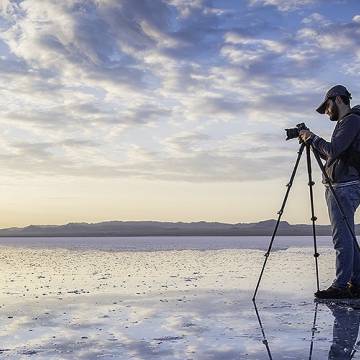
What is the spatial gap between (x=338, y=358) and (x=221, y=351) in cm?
87

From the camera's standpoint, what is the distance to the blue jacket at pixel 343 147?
283 inches

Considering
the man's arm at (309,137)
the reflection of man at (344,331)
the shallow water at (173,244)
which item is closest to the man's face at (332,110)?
the man's arm at (309,137)

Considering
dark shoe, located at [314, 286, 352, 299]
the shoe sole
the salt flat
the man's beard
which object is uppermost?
the man's beard

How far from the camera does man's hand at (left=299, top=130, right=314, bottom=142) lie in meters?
7.52

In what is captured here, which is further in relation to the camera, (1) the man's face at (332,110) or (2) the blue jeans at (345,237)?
(1) the man's face at (332,110)

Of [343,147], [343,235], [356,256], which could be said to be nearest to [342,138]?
[343,147]

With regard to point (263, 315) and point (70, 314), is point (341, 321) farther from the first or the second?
point (70, 314)

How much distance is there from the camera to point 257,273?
1153cm

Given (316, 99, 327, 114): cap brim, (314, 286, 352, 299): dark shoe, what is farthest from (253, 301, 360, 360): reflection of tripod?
(316, 99, 327, 114): cap brim

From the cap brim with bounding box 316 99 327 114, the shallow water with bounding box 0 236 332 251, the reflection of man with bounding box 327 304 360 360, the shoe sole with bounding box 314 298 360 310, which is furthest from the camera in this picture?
the shallow water with bounding box 0 236 332 251

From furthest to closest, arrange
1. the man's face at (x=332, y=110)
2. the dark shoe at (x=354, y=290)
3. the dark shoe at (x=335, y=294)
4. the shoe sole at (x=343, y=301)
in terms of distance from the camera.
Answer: the man's face at (x=332, y=110) < the dark shoe at (x=354, y=290) < the dark shoe at (x=335, y=294) < the shoe sole at (x=343, y=301)

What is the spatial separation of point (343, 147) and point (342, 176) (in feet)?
1.48

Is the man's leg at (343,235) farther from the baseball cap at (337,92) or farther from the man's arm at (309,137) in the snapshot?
the baseball cap at (337,92)

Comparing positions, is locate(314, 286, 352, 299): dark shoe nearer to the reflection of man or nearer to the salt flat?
the salt flat
